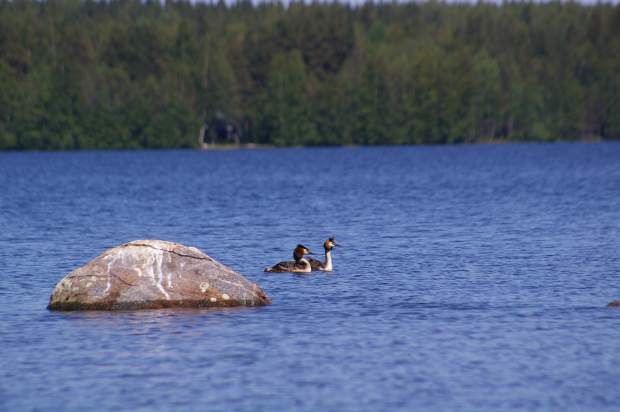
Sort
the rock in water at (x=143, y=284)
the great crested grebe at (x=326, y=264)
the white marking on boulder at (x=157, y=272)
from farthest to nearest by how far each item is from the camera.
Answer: the great crested grebe at (x=326, y=264) < the white marking on boulder at (x=157, y=272) < the rock in water at (x=143, y=284)

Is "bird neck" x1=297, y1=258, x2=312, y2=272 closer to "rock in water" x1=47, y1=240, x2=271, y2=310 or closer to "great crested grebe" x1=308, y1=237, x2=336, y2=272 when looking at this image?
"great crested grebe" x1=308, y1=237, x2=336, y2=272

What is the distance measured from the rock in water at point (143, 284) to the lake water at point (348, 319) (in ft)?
1.72

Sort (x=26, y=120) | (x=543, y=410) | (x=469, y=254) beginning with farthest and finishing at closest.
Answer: (x=26, y=120)
(x=469, y=254)
(x=543, y=410)

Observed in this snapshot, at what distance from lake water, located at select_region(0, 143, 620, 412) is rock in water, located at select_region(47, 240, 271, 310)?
524mm

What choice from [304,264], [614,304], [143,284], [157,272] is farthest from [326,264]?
[614,304]

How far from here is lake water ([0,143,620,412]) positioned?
1894 cm

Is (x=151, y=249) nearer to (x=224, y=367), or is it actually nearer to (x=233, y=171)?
(x=224, y=367)

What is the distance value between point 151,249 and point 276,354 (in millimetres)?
6020

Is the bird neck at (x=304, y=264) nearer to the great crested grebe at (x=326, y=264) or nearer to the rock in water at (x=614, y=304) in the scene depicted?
the great crested grebe at (x=326, y=264)

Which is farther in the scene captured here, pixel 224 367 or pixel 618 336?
pixel 618 336

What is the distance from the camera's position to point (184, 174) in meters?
118

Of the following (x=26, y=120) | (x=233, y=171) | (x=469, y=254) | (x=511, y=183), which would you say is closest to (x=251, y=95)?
(x=26, y=120)

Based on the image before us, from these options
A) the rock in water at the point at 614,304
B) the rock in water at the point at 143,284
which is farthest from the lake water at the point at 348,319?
the rock in water at the point at 143,284

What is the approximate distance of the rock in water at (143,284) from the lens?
1036 inches
